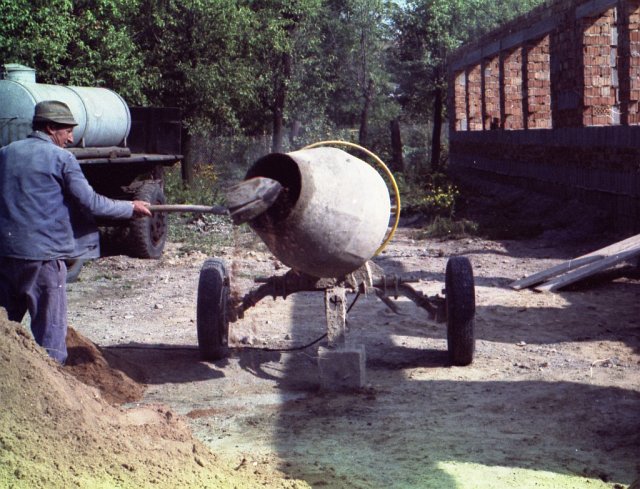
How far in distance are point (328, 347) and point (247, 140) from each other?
1185 inches

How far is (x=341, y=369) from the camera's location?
6254 millimetres

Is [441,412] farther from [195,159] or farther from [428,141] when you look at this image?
[428,141]

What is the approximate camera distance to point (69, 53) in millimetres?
17375

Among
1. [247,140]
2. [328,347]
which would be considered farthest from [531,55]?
[247,140]

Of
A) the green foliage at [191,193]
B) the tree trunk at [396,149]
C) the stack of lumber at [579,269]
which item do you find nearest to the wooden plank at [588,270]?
the stack of lumber at [579,269]

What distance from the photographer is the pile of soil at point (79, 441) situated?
3.71m

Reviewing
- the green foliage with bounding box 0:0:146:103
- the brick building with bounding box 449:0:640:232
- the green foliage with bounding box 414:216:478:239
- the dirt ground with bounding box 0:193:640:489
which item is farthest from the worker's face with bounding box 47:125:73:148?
the green foliage with bounding box 0:0:146:103

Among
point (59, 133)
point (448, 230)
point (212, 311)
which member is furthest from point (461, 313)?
point (448, 230)

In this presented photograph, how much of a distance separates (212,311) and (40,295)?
1.47 metres

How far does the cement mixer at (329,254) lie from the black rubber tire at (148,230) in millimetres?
5545

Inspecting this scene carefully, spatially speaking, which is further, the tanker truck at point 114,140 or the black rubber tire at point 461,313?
the tanker truck at point 114,140

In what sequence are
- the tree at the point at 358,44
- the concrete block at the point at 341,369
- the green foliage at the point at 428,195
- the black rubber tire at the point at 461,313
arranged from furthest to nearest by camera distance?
1. the tree at the point at 358,44
2. the green foliage at the point at 428,195
3. the black rubber tire at the point at 461,313
4. the concrete block at the point at 341,369

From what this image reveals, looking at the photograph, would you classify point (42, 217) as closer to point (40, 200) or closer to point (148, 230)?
point (40, 200)

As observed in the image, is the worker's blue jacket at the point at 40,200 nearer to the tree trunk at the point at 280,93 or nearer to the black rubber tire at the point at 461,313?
the black rubber tire at the point at 461,313
